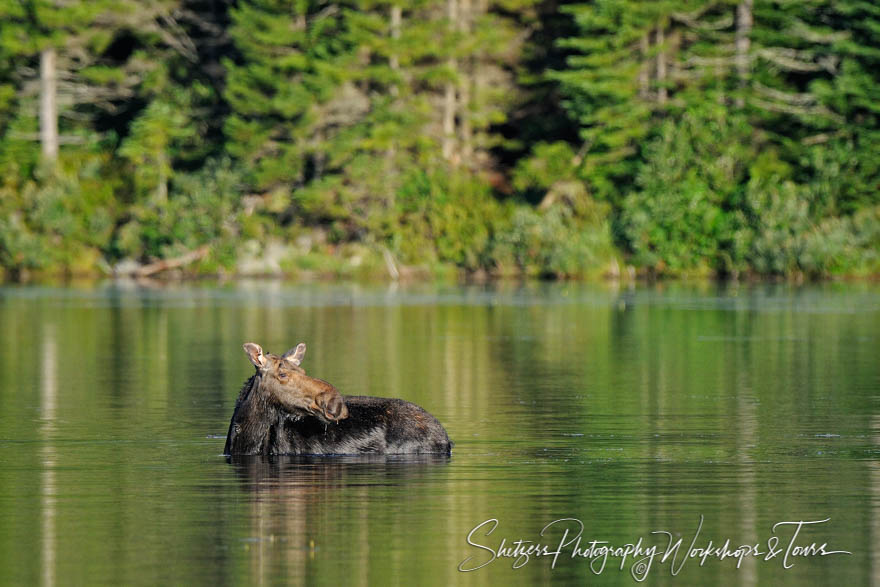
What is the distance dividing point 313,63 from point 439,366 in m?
43.1

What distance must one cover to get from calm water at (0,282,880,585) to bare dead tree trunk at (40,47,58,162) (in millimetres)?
37565

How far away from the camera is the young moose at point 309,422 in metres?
17.0

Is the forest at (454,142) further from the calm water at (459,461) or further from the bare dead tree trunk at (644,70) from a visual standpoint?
the calm water at (459,461)

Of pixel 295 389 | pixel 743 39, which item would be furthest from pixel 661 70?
pixel 295 389

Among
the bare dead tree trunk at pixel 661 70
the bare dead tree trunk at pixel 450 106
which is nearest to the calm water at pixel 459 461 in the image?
the bare dead tree trunk at pixel 661 70

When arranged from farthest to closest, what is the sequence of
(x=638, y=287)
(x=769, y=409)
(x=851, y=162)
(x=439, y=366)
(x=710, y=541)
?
(x=851, y=162), (x=638, y=287), (x=439, y=366), (x=769, y=409), (x=710, y=541)

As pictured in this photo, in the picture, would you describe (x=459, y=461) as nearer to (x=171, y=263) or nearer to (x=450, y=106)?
(x=171, y=263)

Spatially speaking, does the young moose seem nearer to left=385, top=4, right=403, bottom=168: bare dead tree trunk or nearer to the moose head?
the moose head

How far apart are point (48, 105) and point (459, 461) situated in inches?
2365

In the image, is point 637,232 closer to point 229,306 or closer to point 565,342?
point 229,306

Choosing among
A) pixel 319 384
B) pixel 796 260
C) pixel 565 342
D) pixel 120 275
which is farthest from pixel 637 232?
pixel 319 384

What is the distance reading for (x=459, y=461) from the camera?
17.6m

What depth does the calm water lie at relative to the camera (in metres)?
12.8

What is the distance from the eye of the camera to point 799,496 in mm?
15320
